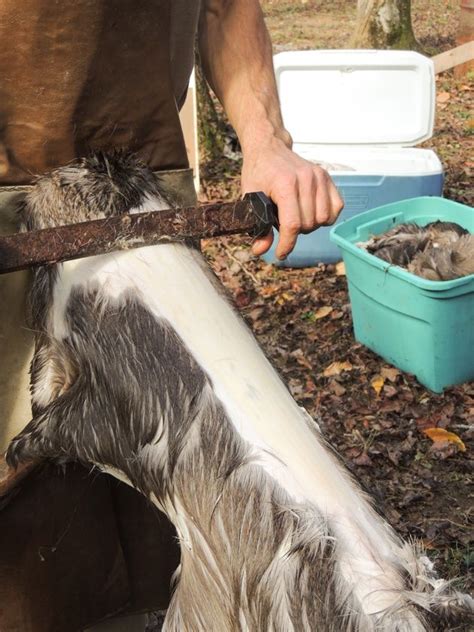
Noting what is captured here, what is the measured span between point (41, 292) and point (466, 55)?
8.27m

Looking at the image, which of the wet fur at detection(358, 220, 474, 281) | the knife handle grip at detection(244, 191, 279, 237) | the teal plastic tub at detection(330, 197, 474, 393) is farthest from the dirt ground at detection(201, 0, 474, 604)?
the knife handle grip at detection(244, 191, 279, 237)

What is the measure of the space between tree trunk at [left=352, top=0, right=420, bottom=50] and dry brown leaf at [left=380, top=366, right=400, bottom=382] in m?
5.44

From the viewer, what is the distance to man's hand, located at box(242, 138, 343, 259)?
6.28 feet

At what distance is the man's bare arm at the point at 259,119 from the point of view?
1.94m

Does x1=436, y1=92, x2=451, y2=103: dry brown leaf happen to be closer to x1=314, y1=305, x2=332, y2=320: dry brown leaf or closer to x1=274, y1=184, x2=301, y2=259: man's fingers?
x1=314, y1=305, x2=332, y2=320: dry brown leaf

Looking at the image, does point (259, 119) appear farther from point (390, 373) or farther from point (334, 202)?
point (390, 373)

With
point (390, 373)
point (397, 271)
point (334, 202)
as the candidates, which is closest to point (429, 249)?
point (397, 271)

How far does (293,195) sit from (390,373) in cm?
301

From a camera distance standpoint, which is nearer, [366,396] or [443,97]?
[366,396]

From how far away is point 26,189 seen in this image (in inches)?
79.7

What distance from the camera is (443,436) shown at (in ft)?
13.9

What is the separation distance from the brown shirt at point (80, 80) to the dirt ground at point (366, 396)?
995mm

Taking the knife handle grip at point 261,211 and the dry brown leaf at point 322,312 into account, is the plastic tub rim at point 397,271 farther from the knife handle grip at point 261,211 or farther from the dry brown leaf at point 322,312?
the knife handle grip at point 261,211

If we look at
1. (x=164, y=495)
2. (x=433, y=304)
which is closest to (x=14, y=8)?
(x=164, y=495)
